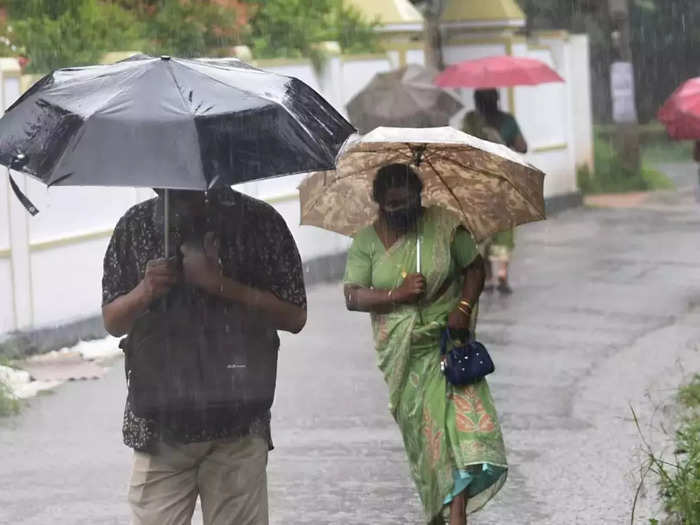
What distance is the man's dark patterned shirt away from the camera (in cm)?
464

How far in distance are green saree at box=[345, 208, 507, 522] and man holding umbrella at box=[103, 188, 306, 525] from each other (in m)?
1.37

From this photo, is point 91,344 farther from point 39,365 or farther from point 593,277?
point 593,277

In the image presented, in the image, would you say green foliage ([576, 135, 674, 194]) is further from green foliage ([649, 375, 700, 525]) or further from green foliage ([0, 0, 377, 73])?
green foliage ([649, 375, 700, 525])

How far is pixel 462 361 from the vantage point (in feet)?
19.7

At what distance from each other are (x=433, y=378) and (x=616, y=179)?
59.3 feet

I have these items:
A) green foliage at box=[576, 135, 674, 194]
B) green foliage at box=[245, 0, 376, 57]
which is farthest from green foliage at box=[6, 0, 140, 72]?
green foliage at box=[576, 135, 674, 194]

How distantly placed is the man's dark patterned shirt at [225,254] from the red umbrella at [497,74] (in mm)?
11356

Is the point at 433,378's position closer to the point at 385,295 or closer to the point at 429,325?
the point at 429,325

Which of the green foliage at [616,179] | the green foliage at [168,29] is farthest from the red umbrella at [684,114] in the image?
the green foliage at [616,179]

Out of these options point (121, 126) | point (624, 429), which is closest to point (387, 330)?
point (121, 126)

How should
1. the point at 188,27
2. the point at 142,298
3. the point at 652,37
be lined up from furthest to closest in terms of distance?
1. the point at 652,37
2. the point at 188,27
3. the point at 142,298

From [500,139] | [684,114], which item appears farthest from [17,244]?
[684,114]

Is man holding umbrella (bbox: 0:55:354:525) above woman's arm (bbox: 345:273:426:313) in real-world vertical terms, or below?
above

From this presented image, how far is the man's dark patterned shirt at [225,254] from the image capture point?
4.64 m
